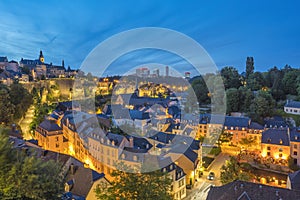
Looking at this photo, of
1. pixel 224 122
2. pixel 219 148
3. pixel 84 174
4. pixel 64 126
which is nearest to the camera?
pixel 84 174

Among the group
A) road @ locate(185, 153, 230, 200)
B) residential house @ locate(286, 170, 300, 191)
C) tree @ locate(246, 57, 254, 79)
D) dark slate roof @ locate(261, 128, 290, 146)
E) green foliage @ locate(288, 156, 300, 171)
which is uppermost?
tree @ locate(246, 57, 254, 79)

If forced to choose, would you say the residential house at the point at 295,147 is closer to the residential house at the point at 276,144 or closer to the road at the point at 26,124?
the residential house at the point at 276,144

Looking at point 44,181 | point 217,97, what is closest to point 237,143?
point 217,97

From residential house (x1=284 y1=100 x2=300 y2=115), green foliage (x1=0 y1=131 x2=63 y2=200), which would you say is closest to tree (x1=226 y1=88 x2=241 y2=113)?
residential house (x1=284 y1=100 x2=300 y2=115)

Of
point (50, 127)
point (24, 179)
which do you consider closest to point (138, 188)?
point (24, 179)

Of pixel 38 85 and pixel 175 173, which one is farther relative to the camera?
pixel 38 85

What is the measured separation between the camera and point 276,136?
93.1 feet

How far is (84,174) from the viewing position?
16438mm

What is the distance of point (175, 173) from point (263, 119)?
2502 cm

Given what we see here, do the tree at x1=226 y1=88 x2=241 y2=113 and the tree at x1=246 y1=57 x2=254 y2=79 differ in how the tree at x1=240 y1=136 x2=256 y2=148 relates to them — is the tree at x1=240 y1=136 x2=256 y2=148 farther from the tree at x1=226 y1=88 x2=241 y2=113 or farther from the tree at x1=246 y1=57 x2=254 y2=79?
the tree at x1=246 y1=57 x2=254 y2=79

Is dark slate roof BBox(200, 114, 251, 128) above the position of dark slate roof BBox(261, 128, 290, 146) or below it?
above

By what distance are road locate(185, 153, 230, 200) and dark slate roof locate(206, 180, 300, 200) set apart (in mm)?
6357

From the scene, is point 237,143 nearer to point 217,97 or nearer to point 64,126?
point 217,97

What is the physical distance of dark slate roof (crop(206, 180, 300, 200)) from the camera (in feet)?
45.3
